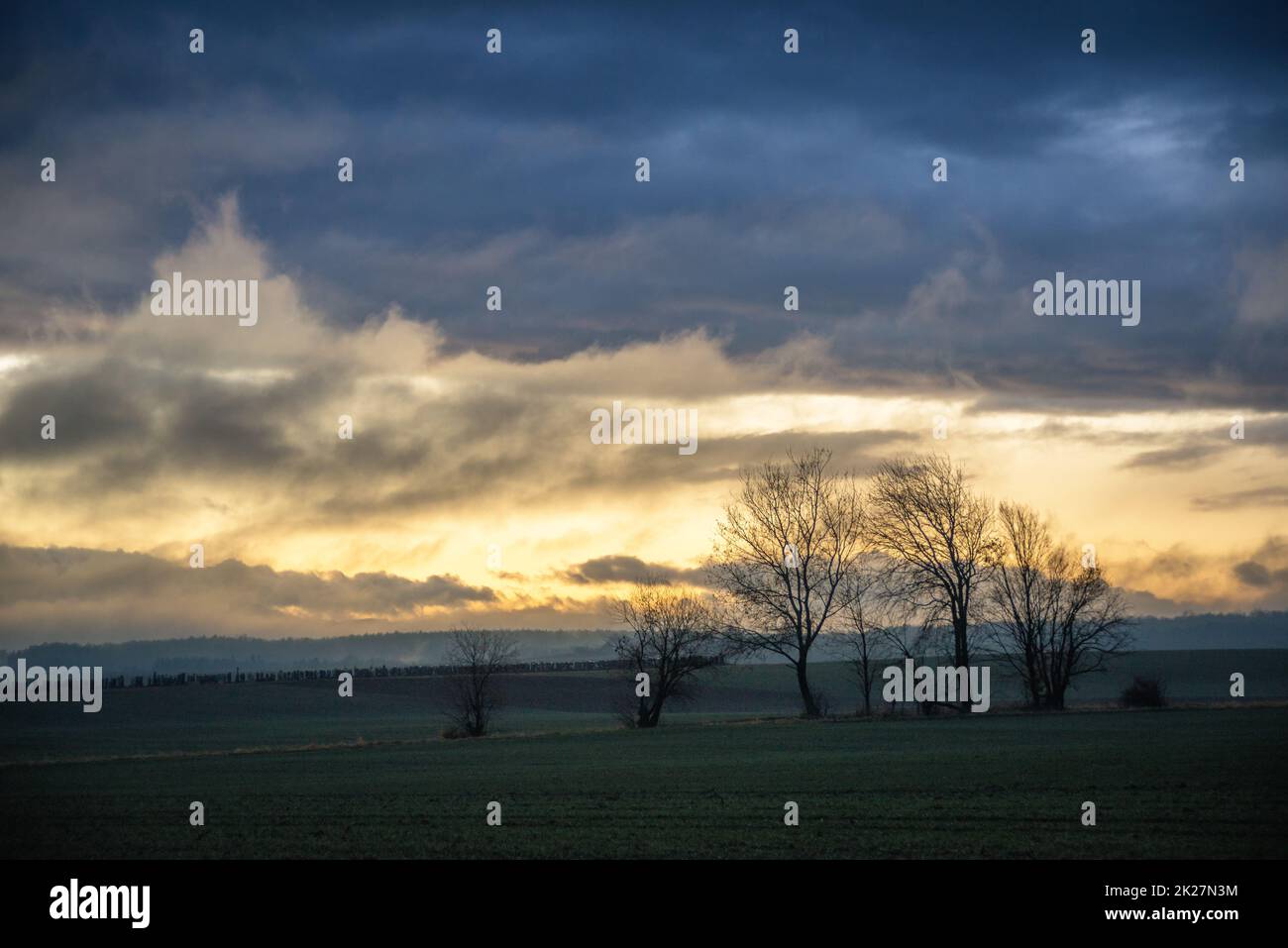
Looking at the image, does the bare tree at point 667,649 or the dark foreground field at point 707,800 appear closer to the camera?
the dark foreground field at point 707,800

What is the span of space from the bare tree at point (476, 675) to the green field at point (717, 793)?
8.24 metres

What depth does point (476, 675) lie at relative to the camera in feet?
262

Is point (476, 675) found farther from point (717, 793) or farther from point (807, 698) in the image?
point (717, 793)

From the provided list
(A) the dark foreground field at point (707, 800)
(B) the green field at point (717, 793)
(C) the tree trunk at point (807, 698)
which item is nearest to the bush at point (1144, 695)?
(B) the green field at point (717, 793)

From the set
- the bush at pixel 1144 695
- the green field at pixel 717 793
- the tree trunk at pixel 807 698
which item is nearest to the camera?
the green field at pixel 717 793

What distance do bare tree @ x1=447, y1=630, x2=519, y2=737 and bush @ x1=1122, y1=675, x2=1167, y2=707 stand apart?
42471 mm

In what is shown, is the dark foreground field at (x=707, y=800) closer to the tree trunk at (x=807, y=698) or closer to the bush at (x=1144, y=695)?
the bush at (x=1144, y=695)

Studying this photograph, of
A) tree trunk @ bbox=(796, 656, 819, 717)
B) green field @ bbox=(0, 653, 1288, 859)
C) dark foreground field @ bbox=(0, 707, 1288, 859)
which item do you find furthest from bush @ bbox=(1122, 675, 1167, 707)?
dark foreground field @ bbox=(0, 707, 1288, 859)

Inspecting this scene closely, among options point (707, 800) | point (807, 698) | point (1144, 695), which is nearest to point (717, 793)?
point (707, 800)

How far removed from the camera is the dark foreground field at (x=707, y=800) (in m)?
21.2

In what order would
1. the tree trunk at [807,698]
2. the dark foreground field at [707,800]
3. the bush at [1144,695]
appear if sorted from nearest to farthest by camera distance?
the dark foreground field at [707,800] → the bush at [1144,695] → the tree trunk at [807,698]

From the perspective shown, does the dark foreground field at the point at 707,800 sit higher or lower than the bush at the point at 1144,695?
higher

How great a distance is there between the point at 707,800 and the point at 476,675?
174 feet

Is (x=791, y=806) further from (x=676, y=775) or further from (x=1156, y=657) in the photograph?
(x=1156, y=657)
